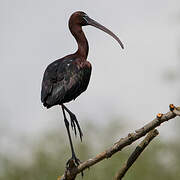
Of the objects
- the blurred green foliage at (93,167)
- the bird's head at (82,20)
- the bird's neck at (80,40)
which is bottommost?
the blurred green foliage at (93,167)

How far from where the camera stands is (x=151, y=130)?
9.80m

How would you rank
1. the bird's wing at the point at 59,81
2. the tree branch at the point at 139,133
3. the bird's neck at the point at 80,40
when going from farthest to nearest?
the bird's neck at the point at 80,40 → the bird's wing at the point at 59,81 → the tree branch at the point at 139,133

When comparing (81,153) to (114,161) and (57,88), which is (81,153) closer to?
(114,161)

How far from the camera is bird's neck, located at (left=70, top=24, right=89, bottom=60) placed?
1282 cm

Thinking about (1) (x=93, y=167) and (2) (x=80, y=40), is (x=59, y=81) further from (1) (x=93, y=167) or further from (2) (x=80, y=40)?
(1) (x=93, y=167)

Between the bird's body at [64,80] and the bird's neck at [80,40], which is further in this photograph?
the bird's neck at [80,40]

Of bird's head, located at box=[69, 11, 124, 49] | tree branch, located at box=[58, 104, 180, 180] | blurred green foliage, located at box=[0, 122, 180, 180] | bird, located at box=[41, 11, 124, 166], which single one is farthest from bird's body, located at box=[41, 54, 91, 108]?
blurred green foliage, located at box=[0, 122, 180, 180]

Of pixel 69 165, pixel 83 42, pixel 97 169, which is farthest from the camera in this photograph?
pixel 97 169

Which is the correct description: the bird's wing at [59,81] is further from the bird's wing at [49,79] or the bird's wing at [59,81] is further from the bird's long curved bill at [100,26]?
the bird's long curved bill at [100,26]

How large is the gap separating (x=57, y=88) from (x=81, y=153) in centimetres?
1973

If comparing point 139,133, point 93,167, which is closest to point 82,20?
point 139,133

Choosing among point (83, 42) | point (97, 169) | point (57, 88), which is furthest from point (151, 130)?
point (97, 169)

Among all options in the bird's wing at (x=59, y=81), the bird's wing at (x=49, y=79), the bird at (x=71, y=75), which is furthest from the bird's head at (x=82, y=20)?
the bird's wing at (x=49, y=79)

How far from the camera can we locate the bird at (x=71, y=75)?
11828 millimetres
